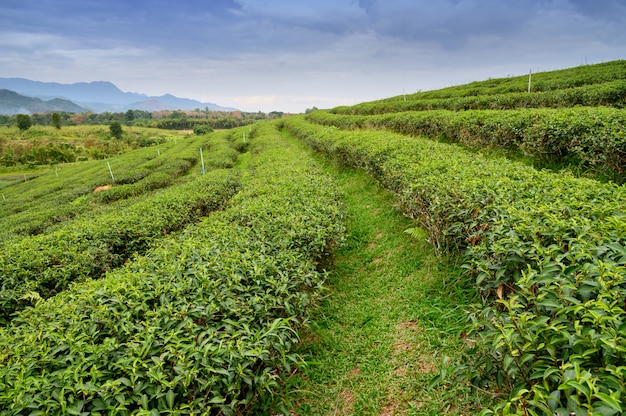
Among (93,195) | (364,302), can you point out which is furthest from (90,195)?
(364,302)

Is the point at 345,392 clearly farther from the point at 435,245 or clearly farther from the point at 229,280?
the point at 435,245

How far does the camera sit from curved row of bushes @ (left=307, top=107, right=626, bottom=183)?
4.98 metres

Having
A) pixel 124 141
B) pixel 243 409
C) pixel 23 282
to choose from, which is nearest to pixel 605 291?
pixel 243 409

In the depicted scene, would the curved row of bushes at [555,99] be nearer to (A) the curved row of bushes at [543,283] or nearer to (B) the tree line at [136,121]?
(A) the curved row of bushes at [543,283]

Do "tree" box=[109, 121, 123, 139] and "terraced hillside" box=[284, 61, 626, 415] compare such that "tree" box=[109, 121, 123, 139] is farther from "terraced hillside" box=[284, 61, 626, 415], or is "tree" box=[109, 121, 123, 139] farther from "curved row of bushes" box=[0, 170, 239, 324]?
"terraced hillside" box=[284, 61, 626, 415]

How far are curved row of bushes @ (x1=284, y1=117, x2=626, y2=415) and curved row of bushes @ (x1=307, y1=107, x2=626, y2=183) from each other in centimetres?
200

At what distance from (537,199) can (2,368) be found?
15.7 ft

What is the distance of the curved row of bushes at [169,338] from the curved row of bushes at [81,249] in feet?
6.89

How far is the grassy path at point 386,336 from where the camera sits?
2836 millimetres

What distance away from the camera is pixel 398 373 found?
10.2 ft

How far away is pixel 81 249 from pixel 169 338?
17.4 ft

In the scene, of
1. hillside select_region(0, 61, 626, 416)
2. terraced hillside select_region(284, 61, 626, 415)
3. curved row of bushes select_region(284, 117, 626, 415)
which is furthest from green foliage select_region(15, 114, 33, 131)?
curved row of bushes select_region(284, 117, 626, 415)

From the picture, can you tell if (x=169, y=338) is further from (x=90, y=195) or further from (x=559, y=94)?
(x=90, y=195)

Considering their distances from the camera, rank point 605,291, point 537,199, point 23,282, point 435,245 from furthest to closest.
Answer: point 23,282 < point 435,245 < point 537,199 < point 605,291
